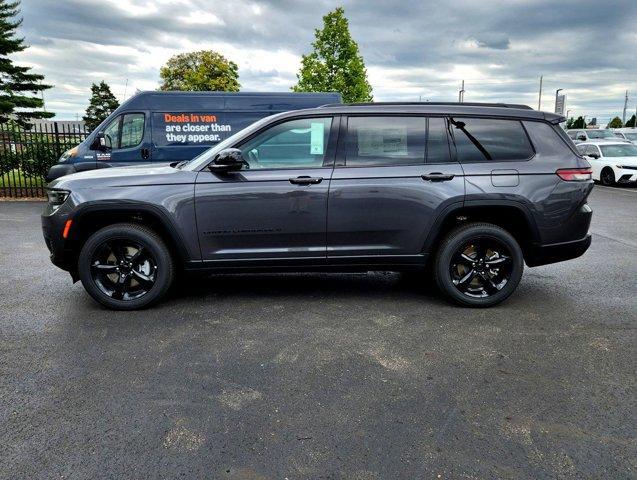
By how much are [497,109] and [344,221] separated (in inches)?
70.9

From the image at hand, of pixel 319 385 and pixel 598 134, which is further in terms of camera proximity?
pixel 598 134

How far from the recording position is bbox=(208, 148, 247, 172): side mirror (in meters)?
4.26

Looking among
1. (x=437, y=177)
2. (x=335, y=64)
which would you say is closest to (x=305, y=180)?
(x=437, y=177)

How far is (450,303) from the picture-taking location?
15.6 ft

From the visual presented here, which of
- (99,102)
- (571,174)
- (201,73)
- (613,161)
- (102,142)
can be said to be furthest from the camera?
(99,102)

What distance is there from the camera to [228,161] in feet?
14.1

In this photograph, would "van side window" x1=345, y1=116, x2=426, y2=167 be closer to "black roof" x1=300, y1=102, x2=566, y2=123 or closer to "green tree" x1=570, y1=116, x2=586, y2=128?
"black roof" x1=300, y1=102, x2=566, y2=123

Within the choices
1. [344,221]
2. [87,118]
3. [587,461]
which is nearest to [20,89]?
[87,118]

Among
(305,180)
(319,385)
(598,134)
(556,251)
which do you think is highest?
(598,134)

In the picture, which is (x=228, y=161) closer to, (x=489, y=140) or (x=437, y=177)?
(x=437, y=177)

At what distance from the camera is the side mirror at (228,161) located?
14.0 ft

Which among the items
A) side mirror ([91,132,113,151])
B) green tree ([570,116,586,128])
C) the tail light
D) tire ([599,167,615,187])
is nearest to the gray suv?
the tail light

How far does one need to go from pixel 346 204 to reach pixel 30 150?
42.0 feet

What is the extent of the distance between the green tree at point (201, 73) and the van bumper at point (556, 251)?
Result: 4221cm
